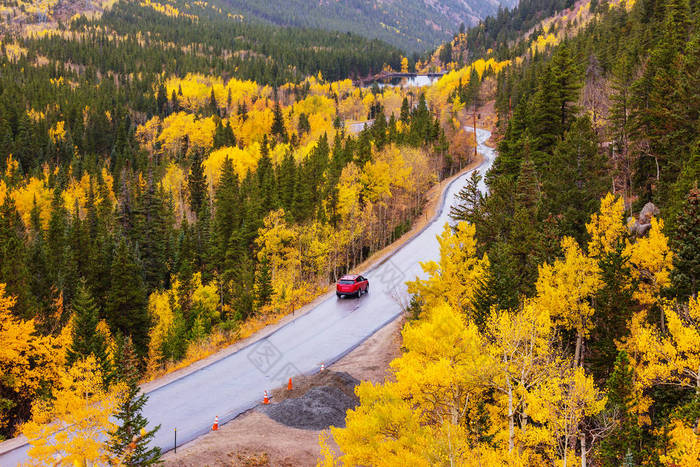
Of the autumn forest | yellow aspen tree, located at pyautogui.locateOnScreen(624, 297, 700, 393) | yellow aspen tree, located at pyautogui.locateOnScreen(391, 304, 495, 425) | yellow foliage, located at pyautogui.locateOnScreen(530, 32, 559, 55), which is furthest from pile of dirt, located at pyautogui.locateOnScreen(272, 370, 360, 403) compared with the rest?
yellow foliage, located at pyautogui.locateOnScreen(530, 32, 559, 55)

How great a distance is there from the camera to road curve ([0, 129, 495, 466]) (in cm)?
2250

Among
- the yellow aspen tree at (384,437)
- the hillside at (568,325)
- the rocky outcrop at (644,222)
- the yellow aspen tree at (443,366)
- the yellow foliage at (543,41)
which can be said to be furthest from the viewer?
the yellow foliage at (543,41)

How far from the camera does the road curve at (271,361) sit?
22500 millimetres

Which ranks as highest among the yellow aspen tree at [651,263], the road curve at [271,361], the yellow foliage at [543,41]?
the yellow foliage at [543,41]

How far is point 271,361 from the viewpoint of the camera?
97.0 ft

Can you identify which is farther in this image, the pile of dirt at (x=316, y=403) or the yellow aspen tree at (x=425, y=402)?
the pile of dirt at (x=316, y=403)

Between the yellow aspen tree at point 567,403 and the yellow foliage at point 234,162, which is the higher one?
the yellow aspen tree at point 567,403

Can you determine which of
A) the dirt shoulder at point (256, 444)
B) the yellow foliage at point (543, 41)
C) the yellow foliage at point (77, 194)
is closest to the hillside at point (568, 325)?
the dirt shoulder at point (256, 444)

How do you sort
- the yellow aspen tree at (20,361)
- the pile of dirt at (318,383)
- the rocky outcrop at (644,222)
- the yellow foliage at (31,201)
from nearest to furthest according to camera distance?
the pile of dirt at (318,383) < the rocky outcrop at (644,222) < the yellow aspen tree at (20,361) < the yellow foliage at (31,201)

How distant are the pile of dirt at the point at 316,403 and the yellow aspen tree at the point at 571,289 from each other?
11532mm

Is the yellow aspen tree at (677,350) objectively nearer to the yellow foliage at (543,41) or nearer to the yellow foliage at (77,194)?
the yellow foliage at (77,194)

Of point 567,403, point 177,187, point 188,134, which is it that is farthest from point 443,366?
point 188,134

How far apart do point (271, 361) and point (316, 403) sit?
5.92 metres

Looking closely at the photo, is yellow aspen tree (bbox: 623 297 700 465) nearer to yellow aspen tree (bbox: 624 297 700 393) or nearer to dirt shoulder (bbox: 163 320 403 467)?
yellow aspen tree (bbox: 624 297 700 393)
